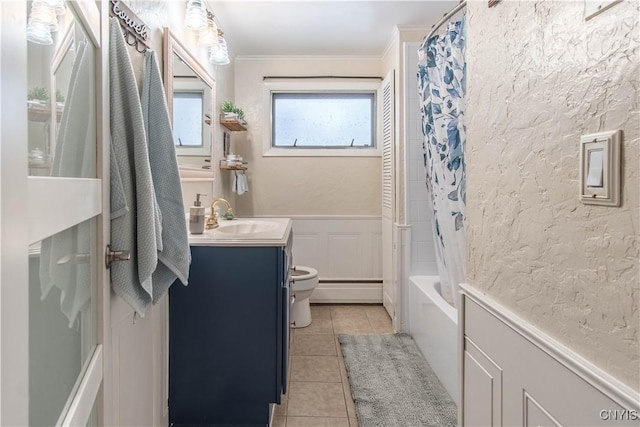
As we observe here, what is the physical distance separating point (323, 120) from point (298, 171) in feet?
1.82

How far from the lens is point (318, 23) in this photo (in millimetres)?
3033

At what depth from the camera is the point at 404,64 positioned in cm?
308

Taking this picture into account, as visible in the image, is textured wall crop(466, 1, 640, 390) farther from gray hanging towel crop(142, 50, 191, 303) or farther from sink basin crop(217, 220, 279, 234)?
sink basin crop(217, 220, 279, 234)

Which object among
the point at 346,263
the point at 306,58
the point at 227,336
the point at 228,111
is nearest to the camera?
the point at 227,336

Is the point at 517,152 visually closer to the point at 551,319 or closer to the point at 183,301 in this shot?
the point at 551,319

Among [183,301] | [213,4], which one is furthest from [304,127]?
[183,301]

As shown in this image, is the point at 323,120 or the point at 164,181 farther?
the point at 323,120

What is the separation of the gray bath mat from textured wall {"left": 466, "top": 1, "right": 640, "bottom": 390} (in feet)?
3.73

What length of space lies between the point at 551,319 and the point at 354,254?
10.0 feet

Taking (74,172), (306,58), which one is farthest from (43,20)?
(306,58)

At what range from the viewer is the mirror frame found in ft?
6.24

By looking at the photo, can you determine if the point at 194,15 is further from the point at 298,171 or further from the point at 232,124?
the point at 298,171

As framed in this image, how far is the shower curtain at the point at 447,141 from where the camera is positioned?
2.19 meters

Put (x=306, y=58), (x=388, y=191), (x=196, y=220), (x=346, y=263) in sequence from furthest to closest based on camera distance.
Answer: (x=346, y=263), (x=306, y=58), (x=388, y=191), (x=196, y=220)
